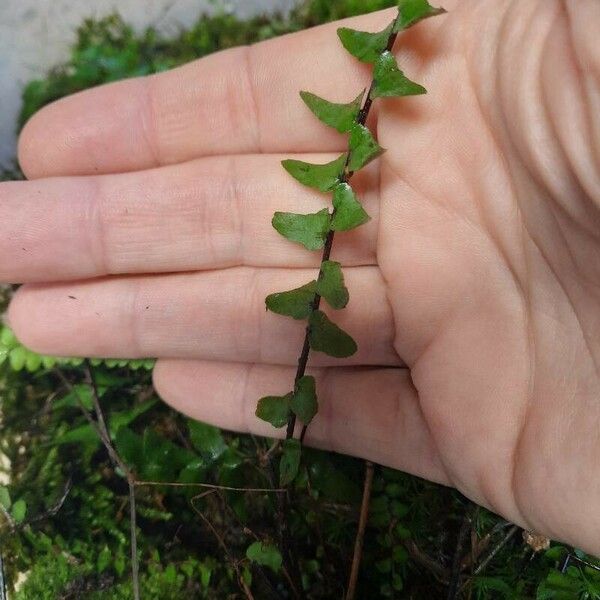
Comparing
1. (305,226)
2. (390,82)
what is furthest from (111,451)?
(390,82)

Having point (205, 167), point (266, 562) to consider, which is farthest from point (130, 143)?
point (266, 562)

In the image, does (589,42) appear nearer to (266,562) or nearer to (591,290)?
(591,290)

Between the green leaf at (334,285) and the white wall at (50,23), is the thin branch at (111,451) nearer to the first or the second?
the green leaf at (334,285)

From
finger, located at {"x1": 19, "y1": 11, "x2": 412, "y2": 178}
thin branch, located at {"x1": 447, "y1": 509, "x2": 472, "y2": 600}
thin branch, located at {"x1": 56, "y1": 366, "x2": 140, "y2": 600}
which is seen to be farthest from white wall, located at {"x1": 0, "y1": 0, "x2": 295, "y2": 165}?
thin branch, located at {"x1": 447, "y1": 509, "x2": 472, "y2": 600}

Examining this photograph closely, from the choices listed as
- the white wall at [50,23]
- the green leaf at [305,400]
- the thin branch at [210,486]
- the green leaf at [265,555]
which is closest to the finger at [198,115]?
the white wall at [50,23]

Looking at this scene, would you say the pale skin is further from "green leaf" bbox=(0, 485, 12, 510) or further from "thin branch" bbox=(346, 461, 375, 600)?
"green leaf" bbox=(0, 485, 12, 510)
